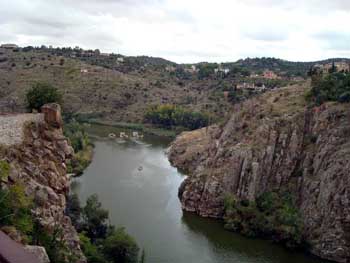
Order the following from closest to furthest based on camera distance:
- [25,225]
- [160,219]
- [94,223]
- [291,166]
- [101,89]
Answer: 1. [25,225]
2. [94,223]
3. [160,219]
4. [291,166]
5. [101,89]

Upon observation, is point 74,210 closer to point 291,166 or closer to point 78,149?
point 291,166

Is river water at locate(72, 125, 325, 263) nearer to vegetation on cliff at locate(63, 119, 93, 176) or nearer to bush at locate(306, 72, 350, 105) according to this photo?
vegetation on cliff at locate(63, 119, 93, 176)

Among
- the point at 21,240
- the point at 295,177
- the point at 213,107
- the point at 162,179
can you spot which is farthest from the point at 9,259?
the point at 213,107

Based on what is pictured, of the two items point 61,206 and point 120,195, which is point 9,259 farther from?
point 120,195

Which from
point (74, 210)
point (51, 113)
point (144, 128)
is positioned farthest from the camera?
A: point (144, 128)

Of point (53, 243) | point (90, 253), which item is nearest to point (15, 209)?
point (53, 243)

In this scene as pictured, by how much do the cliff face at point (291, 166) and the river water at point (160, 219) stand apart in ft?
8.40

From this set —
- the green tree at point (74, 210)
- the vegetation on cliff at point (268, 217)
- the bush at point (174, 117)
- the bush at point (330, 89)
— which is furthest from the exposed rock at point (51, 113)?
the bush at point (174, 117)

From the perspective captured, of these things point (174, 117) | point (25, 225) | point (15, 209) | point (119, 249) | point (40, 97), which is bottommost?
point (119, 249)

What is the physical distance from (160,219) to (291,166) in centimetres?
1498

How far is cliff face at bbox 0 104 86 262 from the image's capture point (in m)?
25.3

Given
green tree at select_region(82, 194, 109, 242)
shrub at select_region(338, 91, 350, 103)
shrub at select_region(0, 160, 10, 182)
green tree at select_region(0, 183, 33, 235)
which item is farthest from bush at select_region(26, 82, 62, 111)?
shrub at select_region(338, 91, 350, 103)

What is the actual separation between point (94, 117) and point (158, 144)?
85.2 feet

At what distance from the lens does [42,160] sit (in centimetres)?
2728
